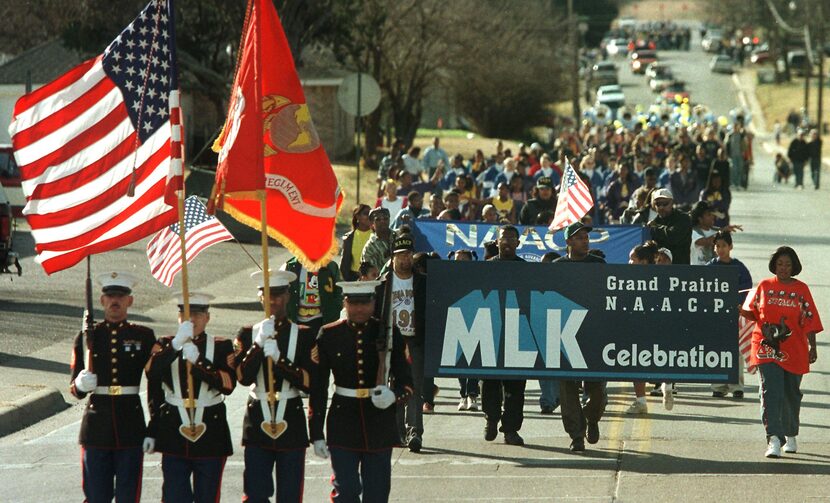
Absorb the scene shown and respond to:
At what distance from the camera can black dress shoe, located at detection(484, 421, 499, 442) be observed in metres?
12.1

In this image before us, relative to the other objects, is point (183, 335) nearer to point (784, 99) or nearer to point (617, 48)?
→ point (784, 99)

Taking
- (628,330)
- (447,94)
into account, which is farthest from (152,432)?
(447,94)

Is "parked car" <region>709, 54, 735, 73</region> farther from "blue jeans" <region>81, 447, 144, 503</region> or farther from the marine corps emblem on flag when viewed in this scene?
"blue jeans" <region>81, 447, 144, 503</region>

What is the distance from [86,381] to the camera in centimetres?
859

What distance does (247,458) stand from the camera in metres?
8.70

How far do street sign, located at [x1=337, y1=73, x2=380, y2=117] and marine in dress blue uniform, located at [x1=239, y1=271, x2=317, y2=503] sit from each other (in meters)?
16.0

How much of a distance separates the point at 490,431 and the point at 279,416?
377 centimetres

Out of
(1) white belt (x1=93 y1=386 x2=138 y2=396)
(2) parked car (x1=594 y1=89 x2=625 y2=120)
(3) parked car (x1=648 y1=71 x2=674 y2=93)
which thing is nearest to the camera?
(1) white belt (x1=93 y1=386 x2=138 y2=396)

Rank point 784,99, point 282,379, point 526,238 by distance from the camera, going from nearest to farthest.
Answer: point 282,379 < point 526,238 < point 784,99

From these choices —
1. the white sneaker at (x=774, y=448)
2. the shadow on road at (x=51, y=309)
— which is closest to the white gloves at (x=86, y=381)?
the white sneaker at (x=774, y=448)

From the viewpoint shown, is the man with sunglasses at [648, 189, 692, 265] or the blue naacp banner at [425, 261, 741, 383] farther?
the man with sunglasses at [648, 189, 692, 265]

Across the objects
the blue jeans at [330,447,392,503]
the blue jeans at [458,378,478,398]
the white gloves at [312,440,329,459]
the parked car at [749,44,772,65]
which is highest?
the white gloves at [312,440,329,459]

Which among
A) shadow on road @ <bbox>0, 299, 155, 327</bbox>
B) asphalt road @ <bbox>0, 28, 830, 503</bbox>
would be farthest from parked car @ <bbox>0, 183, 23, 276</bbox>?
asphalt road @ <bbox>0, 28, 830, 503</bbox>

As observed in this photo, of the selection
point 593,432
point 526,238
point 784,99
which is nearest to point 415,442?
point 593,432
